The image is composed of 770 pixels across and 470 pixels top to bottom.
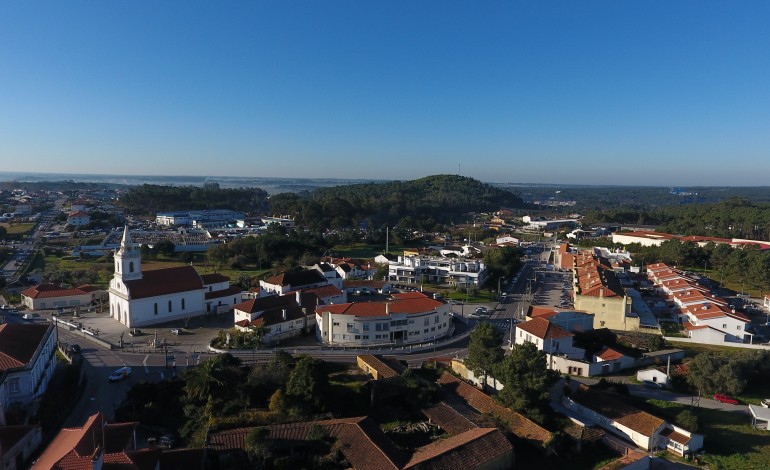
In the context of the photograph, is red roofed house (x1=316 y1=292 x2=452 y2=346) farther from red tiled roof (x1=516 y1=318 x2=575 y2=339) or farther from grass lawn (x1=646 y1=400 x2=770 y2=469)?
grass lawn (x1=646 y1=400 x2=770 y2=469)

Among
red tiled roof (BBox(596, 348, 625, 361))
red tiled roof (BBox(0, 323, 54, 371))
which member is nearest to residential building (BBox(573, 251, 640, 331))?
red tiled roof (BBox(596, 348, 625, 361))

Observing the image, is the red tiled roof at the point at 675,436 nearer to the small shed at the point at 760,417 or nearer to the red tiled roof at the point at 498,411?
the small shed at the point at 760,417

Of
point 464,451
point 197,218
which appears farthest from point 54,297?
point 197,218

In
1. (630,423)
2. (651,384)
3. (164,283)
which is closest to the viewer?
(630,423)

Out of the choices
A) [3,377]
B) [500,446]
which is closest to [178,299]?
[3,377]

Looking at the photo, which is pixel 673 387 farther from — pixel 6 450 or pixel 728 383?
pixel 6 450

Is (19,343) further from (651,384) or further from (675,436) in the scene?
(651,384)
